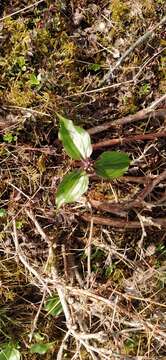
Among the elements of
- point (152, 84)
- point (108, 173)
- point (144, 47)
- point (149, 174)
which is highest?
point (144, 47)

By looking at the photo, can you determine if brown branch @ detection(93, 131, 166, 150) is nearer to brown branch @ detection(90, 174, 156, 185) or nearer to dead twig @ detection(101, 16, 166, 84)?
brown branch @ detection(90, 174, 156, 185)

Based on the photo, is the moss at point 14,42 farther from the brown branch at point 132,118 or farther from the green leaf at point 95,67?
the brown branch at point 132,118

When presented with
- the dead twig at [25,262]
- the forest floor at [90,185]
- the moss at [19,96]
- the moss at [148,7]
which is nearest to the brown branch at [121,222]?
Result: the forest floor at [90,185]

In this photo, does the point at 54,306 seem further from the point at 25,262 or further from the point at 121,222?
the point at 121,222

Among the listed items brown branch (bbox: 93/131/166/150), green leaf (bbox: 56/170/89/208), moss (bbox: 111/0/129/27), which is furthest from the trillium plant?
moss (bbox: 111/0/129/27)

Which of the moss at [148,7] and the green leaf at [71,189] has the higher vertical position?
the moss at [148,7]

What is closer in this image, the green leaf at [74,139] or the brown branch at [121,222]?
the green leaf at [74,139]

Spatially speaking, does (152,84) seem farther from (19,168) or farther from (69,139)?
(19,168)

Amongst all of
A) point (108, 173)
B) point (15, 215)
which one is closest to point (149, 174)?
point (108, 173)
